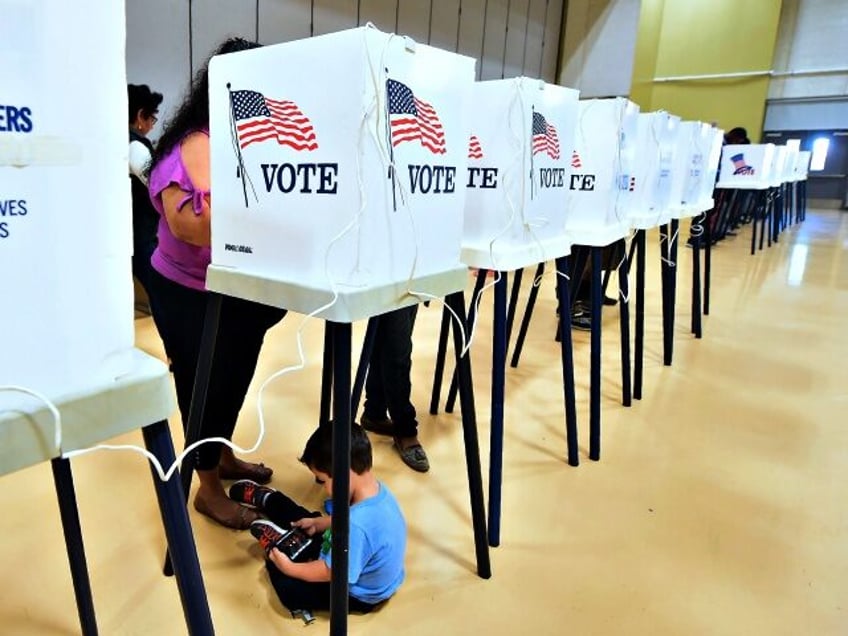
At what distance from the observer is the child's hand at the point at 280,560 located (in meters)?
1.18

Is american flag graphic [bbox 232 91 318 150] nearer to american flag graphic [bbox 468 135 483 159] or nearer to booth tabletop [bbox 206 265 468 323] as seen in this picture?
booth tabletop [bbox 206 265 468 323]

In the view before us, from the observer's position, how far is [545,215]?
1.49 m

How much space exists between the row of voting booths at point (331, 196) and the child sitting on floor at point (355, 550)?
0.59 ft

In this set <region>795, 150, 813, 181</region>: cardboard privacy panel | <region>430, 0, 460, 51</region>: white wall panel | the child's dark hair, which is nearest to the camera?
the child's dark hair

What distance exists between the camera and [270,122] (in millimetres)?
897

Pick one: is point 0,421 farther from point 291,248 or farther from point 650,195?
point 650,195

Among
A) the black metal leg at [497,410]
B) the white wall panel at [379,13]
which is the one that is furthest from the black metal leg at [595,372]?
the white wall panel at [379,13]

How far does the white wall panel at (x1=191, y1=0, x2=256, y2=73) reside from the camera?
3662mm

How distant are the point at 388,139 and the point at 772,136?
11853mm

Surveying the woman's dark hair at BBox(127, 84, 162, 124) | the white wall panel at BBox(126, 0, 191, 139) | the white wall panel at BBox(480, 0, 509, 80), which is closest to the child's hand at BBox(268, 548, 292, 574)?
the woman's dark hair at BBox(127, 84, 162, 124)

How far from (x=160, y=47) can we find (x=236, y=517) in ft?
10.4

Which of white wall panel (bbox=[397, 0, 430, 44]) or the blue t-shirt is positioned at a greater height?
white wall panel (bbox=[397, 0, 430, 44])

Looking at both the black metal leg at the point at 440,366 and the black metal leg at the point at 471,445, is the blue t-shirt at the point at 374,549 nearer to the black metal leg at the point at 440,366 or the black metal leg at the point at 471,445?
the black metal leg at the point at 471,445

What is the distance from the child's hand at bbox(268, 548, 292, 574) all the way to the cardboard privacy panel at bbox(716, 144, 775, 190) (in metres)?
5.28
